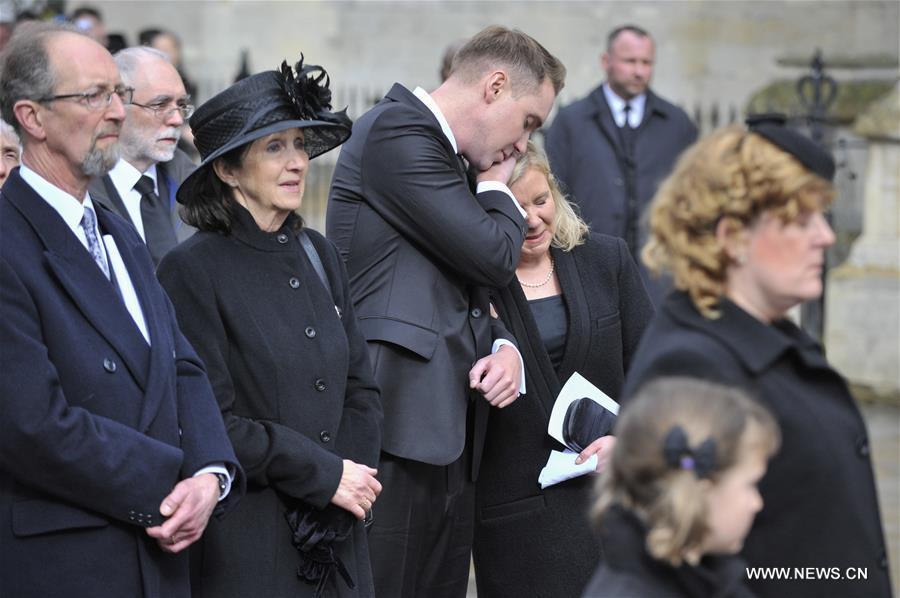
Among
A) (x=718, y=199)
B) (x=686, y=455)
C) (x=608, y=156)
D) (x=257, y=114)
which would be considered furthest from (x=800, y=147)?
(x=608, y=156)

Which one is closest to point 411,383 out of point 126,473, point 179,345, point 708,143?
point 179,345

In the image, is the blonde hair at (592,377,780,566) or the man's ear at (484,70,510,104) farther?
the man's ear at (484,70,510,104)

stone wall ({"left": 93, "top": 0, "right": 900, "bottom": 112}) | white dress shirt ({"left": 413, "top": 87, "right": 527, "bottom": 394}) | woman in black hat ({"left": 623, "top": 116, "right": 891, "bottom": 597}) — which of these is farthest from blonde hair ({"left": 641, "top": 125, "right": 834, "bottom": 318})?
stone wall ({"left": 93, "top": 0, "right": 900, "bottom": 112})

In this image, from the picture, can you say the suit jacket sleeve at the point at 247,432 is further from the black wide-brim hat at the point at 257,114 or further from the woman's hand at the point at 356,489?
the black wide-brim hat at the point at 257,114

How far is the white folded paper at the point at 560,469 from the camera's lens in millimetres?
4793

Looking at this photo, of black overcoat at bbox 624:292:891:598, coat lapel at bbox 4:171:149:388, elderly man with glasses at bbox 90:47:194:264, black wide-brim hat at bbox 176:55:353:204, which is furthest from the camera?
elderly man with glasses at bbox 90:47:194:264

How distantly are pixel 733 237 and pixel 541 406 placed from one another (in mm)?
1764

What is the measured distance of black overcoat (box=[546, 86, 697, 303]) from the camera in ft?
29.3

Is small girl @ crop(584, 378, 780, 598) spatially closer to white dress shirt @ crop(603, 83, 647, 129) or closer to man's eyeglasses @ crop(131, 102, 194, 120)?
man's eyeglasses @ crop(131, 102, 194, 120)

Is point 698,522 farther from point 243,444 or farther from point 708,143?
point 243,444

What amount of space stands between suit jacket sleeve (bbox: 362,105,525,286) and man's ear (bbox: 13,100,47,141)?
108cm

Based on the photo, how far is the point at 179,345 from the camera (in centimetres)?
395

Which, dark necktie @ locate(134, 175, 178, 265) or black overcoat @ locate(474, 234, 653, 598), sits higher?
dark necktie @ locate(134, 175, 178, 265)

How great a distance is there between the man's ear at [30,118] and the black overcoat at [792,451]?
5.11ft
